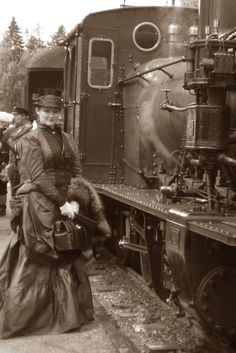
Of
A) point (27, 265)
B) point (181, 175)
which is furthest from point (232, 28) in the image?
point (27, 265)

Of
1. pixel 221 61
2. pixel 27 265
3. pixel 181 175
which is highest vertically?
pixel 221 61

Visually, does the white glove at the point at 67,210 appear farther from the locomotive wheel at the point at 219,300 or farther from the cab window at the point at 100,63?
the cab window at the point at 100,63

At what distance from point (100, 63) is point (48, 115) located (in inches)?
113

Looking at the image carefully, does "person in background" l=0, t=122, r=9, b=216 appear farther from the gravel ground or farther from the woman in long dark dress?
the woman in long dark dress

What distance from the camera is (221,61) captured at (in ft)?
13.5

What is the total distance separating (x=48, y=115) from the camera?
5.42 meters

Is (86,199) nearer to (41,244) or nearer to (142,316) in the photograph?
(41,244)

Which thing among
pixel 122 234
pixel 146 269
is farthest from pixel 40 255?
pixel 122 234

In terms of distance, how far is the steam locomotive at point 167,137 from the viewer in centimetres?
426

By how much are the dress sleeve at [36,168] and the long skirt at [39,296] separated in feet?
1.79

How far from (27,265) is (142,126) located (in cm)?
226

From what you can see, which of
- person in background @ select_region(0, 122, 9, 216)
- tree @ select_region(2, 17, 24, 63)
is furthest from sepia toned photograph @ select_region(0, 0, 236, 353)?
tree @ select_region(2, 17, 24, 63)

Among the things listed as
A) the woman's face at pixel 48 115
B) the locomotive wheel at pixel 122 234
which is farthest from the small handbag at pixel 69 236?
the locomotive wheel at pixel 122 234

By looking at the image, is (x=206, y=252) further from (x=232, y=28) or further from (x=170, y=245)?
(x=232, y=28)
